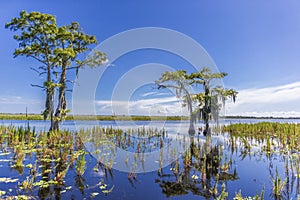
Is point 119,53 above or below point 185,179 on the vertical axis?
above

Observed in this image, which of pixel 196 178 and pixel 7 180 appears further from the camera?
pixel 196 178

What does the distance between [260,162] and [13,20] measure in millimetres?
17602

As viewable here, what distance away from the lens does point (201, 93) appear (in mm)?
16391

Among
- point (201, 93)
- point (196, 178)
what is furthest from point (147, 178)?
point (201, 93)

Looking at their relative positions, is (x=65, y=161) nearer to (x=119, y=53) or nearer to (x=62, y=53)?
(x=119, y=53)

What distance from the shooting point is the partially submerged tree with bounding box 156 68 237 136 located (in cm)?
1573

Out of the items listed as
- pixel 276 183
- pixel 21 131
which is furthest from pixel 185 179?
pixel 21 131

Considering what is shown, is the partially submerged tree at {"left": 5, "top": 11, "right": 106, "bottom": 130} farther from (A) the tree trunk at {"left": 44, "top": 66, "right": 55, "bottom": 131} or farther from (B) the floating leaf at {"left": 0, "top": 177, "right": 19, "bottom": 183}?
(B) the floating leaf at {"left": 0, "top": 177, "right": 19, "bottom": 183}

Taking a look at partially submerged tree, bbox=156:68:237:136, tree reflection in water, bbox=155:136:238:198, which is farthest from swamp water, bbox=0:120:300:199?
partially submerged tree, bbox=156:68:237:136

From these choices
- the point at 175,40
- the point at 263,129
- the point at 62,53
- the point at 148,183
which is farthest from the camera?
the point at 263,129

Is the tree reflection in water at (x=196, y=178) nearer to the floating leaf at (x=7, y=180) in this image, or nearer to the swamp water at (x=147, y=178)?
the swamp water at (x=147, y=178)

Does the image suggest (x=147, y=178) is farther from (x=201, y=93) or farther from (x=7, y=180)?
(x=201, y=93)

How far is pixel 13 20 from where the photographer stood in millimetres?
15031

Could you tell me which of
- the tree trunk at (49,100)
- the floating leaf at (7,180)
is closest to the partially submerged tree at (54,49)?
the tree trunk at (49,100)
